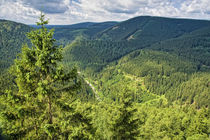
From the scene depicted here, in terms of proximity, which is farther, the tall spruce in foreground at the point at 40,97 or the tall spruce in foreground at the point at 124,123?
the tall spruce in foreground at the point at 124,123

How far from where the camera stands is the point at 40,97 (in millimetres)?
12523

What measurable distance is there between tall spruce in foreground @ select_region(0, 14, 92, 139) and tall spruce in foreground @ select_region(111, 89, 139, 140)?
7645 millimetres

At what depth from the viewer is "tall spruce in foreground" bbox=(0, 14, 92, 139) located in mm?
12109

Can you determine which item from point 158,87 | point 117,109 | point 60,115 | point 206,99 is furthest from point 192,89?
point 60,115

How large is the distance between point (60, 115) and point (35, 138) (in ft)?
9.09

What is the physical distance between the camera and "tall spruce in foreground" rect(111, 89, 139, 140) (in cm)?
2050

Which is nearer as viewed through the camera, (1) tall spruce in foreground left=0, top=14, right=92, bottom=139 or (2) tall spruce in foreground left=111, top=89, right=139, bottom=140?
(1) tall spruce in foreground left=0, top=14, right=92, bottom=139

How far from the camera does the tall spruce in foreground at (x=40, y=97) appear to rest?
477 inches

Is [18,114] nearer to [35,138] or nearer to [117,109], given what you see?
[35,138]

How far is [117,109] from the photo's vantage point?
21.0m

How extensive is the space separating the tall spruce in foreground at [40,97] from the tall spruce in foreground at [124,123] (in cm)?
765

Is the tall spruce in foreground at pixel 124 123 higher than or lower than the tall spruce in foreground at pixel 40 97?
lower

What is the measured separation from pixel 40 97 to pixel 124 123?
43.4 ft

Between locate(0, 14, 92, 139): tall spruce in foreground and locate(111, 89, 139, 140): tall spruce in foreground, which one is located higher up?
locate(0, 14, 92, 139): tall spruce in foreground
